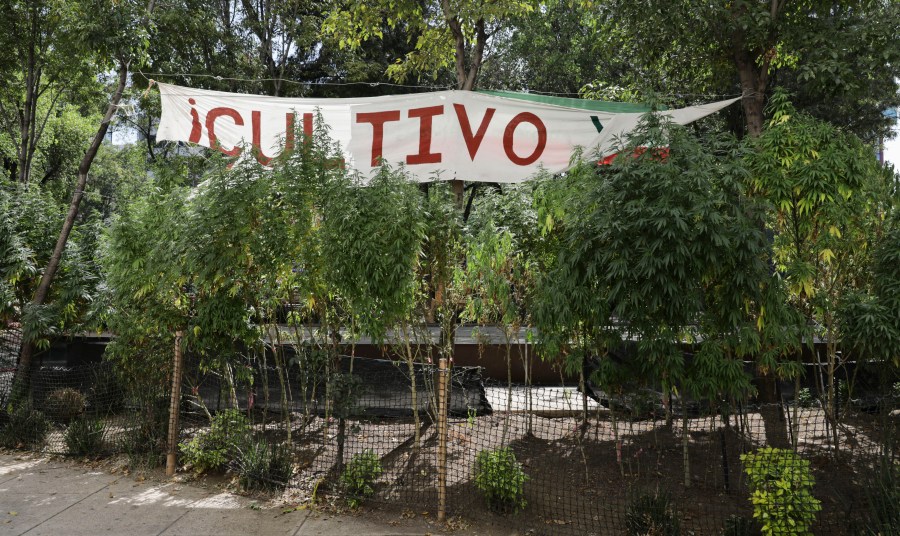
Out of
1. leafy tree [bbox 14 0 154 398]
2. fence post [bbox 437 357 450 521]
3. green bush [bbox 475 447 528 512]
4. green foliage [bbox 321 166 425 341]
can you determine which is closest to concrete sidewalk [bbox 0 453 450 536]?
fence post [bbox 437 357 450 521]

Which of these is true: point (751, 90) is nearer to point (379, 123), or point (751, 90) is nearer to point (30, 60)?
point (379, 123)

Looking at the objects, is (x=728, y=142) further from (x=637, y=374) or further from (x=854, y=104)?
(x=854, y=104)

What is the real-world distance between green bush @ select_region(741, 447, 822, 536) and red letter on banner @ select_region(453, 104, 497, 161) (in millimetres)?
4484

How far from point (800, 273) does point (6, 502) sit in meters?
7.77

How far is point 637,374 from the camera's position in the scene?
5953 mm

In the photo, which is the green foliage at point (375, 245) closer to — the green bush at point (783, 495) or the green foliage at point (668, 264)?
the green foliage at point (668, 264)

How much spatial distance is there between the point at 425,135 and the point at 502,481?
4.12m

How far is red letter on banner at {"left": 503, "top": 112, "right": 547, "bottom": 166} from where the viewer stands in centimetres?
788

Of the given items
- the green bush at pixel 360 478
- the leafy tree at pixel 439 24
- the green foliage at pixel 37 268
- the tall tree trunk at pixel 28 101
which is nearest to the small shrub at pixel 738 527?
the green bush at pixel 360 478

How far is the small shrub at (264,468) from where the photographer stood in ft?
Result: 22.5

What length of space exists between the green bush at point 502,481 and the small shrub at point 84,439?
4.93 meters

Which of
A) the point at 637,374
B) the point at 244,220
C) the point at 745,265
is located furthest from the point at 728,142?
the point at 244,220

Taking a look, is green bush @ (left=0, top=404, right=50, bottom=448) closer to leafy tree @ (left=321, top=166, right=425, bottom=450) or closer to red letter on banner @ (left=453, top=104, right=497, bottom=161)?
leafy tree @ (left=321, top=166, right=425, bottom=450)

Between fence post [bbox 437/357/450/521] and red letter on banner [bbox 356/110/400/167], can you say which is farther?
red letter on banner [bbox 356/110/400/167]
